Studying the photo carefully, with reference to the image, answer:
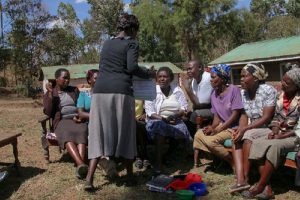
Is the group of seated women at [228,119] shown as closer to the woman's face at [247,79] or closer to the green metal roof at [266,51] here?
the woman's face at [247,79]

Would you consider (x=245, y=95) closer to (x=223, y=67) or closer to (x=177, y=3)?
(x=223, y=67)

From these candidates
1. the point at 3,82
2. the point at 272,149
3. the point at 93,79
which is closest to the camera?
the point at 272,149

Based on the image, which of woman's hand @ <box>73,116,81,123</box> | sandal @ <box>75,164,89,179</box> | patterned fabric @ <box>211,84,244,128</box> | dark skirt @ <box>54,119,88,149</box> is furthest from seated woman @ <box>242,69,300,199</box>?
woman's hand @ <box>73,116,81,123</box>

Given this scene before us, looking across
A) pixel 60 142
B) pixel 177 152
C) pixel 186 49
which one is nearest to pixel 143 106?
pixel 177 152

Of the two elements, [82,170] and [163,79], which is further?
[163,79]

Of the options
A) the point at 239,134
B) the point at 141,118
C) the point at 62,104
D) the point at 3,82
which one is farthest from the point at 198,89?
the point at 3,82

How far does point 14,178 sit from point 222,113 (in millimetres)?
3008

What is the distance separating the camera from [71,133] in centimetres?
561

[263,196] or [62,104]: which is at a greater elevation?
[62,104]

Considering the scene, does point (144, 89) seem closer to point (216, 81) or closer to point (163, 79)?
point (216, 81)

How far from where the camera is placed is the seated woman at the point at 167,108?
5.71 meters

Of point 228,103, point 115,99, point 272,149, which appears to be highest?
point 115,99

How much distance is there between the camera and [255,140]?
4.40m

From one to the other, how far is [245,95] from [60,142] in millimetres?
2638
